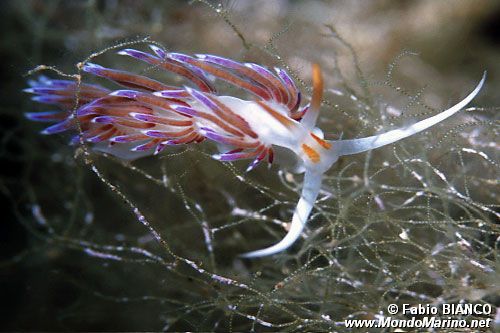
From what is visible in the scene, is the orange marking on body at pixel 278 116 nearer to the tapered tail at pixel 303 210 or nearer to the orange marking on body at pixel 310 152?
the orange marking on body at pixel 310 152

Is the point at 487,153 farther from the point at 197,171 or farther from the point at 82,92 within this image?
the point at 82,92

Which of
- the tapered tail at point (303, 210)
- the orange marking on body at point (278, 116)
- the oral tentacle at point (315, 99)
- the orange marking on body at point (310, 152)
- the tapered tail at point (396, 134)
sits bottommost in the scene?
the tapered tail at point (303, 210)

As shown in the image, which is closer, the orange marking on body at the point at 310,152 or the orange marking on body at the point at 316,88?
the orange marking on body at the point at 316,88

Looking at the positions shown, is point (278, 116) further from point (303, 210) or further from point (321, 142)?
point (303, 210)

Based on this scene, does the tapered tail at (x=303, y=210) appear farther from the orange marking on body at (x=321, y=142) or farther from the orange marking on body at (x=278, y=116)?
the orange marking on body at (x=278, y=116)

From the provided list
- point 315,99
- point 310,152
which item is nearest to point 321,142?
point 310,152

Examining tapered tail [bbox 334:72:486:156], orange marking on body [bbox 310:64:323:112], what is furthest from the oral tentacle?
tapered tail [bbox 334:72:486:156]

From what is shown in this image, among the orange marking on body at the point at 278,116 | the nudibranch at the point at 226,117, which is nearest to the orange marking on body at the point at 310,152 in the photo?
the nudibranch at the point at 226,117

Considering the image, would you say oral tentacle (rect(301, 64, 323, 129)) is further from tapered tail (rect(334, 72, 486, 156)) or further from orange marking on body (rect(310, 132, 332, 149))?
tapered tail (rect(334, 72, 486, 156))

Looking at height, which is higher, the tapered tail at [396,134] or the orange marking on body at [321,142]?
the tapered tail at [396,134]
